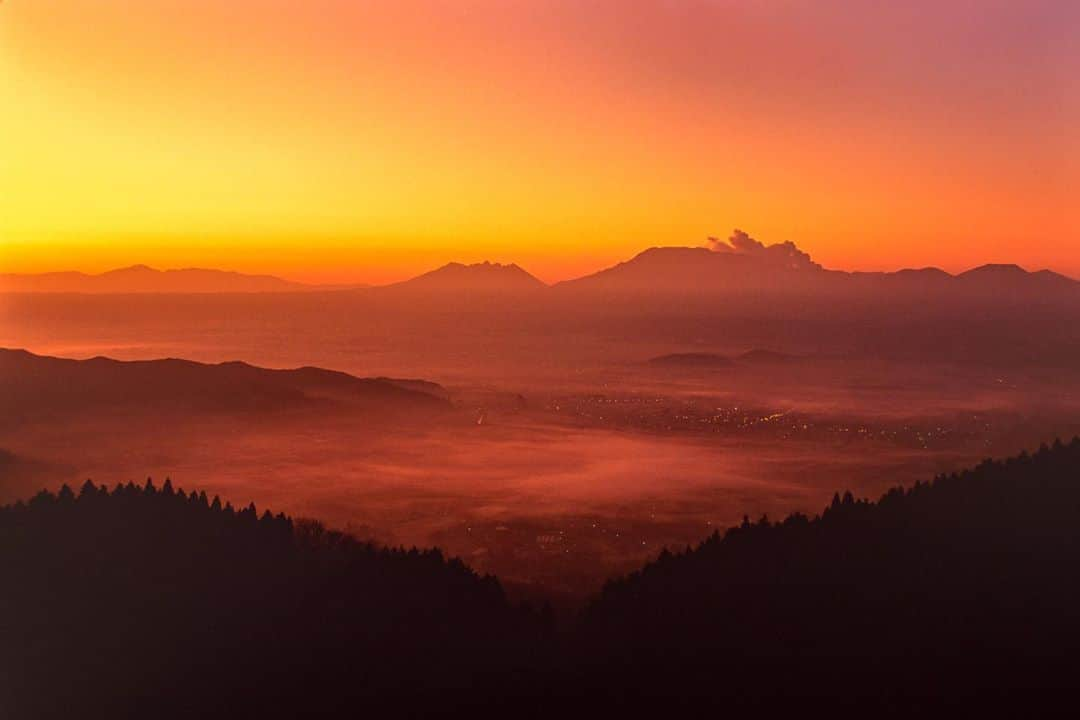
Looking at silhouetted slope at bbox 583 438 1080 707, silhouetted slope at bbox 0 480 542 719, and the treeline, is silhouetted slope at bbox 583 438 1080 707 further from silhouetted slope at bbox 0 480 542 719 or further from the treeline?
silhouetted slope at bbox 0 480 542 719

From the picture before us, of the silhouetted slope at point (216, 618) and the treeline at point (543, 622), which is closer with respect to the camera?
the silhouetted slope at point (216, 618)

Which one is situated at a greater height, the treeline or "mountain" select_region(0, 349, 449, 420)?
"mountain" select_region(0, 349, 449, 420)

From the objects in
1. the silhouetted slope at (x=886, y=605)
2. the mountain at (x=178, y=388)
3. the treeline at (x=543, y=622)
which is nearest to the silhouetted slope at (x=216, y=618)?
the treeline at (x=543, y=622)

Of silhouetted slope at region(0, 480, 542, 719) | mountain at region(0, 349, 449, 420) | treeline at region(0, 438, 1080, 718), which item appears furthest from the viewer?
mountain at region(0, 349, 449, 420)

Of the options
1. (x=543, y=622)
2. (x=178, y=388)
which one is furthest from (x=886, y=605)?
(x=178, y=388)

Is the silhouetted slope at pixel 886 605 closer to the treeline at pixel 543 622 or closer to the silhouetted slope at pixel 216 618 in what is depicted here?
the treeline at pixel 543 622

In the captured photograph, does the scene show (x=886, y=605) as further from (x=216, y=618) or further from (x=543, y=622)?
(x=216, y=618)

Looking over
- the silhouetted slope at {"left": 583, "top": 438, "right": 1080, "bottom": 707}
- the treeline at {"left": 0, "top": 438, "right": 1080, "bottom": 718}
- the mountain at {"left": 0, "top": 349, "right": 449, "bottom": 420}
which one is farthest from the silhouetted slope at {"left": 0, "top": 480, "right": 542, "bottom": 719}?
the mountain at {"left": 0, "top": 349, "right": 449, "bottom": 420}

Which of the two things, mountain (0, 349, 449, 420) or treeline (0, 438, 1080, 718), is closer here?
treeline (0, 438, 1080, 718)
